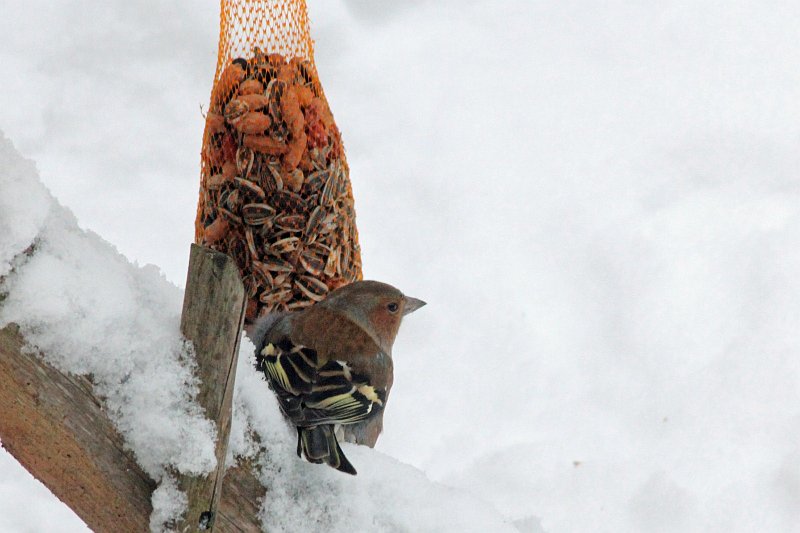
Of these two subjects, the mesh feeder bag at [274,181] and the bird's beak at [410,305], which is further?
the bird's beak at [410,305]

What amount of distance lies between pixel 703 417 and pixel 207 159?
8.90ft

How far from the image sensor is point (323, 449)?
87.4 inches

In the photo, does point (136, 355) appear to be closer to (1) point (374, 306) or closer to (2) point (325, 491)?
(2) point (325, 491)

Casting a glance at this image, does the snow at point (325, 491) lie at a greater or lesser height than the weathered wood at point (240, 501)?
greater

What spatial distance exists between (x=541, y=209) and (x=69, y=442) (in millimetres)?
4233

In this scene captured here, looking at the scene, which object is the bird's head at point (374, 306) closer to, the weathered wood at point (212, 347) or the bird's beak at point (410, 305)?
the bird's beak at point (410, 305)

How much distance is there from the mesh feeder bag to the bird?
158mm

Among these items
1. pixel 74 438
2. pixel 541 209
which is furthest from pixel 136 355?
pixel 541 209

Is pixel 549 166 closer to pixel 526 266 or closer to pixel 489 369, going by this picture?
pixel 526 266

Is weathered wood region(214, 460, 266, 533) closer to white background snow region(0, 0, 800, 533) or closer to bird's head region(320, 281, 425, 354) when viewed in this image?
bird's head region(320, 281, 425, 354)

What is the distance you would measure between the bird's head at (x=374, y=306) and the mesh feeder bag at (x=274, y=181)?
197 millimetres

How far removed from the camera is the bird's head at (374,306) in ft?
10.4

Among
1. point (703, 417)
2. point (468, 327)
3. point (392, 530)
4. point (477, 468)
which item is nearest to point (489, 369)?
point (468, 327)

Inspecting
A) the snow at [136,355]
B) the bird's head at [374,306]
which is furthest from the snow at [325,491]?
the bird's head at [374,306]
